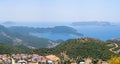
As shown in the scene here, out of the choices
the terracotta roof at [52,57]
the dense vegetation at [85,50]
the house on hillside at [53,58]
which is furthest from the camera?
the dense vegetation at [85,50]

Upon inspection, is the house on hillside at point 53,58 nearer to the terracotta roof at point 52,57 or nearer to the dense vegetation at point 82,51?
the terracotta roof at point 52,57

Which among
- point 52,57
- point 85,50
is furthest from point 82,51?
point 52,57

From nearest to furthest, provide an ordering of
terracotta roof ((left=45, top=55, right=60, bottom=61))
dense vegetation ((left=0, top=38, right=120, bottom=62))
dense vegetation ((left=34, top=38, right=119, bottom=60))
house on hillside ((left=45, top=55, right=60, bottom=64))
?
house on hillside ((left=45, top=55, right=60, bottom=64)), terracotta roof ((left=45, top=55, right=60, bottom=61)), dense vegetation ((left=0, top=38, right=120, bottom=62)), dense vegetation ((left=34, top=38, right=119, bottom=60))

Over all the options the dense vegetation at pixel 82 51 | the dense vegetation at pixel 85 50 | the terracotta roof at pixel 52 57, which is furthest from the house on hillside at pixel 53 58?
the dense vegetation at pixel 85 50

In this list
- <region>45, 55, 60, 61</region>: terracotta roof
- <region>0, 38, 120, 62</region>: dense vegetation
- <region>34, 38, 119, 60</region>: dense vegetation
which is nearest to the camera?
<region>45, 55, 60, 61</region>: terracotta roof

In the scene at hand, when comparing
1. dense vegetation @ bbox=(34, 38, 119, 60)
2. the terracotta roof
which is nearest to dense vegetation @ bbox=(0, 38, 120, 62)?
dense vegetation @ bbox=(34, 38, 119, 60)

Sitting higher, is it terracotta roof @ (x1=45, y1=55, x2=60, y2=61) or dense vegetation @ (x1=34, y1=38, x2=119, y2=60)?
dense vegetation @ (x1=34, y1=38, x2=119, y2=60)

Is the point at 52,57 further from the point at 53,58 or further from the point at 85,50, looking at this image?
the point at 85,50

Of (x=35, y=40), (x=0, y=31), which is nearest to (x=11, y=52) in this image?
(x=35, y=40)

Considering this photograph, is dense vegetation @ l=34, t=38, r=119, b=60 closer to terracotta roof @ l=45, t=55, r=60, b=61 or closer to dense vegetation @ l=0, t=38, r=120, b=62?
dense vegetation @ l=0, t=38, r=120, b=62

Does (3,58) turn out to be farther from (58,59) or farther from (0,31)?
(0,31)

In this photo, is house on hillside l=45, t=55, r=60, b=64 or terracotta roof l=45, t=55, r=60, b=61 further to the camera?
terracotta roof l=45, t=55, r=60, b=61
